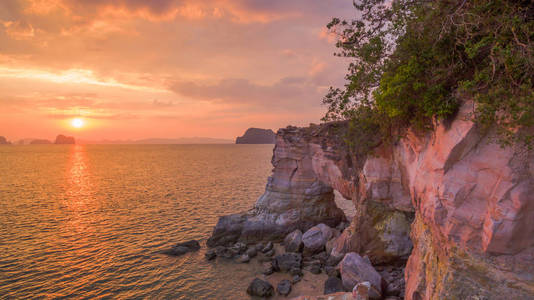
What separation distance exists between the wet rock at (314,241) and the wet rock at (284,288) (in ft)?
14.8

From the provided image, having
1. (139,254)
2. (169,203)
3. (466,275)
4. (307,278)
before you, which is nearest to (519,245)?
(466,275)

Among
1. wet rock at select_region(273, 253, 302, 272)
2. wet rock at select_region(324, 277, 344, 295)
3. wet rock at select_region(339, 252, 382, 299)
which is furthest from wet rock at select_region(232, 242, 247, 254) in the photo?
wet rock at select_region(339, 252, 382, 299)

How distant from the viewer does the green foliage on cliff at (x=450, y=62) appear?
6770 mm

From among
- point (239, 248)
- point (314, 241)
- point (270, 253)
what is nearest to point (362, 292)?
point (314, 241)

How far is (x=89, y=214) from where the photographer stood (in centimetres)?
2970

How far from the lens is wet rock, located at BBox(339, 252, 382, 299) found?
13.3 m

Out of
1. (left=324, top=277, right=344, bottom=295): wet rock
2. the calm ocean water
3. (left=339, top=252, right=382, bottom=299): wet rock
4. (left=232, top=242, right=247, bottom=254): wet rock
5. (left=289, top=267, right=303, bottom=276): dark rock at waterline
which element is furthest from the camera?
(left=232, top=242, right=247, bottom=254): wet rock

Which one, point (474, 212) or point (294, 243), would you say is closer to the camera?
point (474, 212)

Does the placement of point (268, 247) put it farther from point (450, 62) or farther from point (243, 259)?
point (450, 62)

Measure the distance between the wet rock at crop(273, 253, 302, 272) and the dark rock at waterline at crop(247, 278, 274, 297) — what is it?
2.26 metres

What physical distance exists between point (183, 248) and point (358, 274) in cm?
1332

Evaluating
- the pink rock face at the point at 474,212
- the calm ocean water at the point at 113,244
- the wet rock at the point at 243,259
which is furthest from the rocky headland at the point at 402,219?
the calm ocean water at the point at 113,244

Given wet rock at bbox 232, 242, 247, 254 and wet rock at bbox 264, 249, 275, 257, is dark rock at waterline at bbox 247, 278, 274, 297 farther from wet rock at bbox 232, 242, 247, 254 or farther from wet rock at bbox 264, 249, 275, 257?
wet rock at bbox 232, 242, 247, 254

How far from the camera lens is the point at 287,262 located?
57.4 ft
